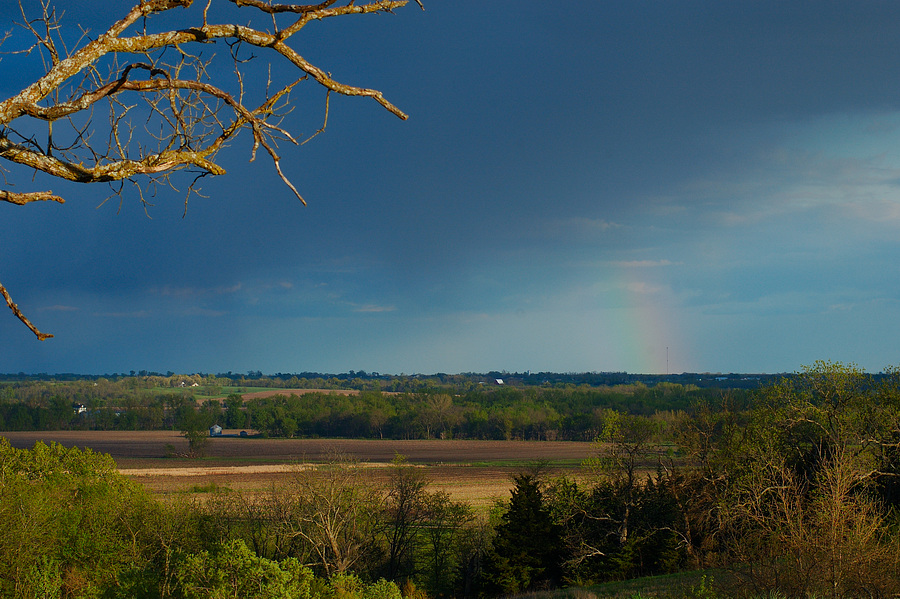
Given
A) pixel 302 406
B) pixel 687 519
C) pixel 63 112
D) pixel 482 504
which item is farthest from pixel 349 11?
pixel 302 406

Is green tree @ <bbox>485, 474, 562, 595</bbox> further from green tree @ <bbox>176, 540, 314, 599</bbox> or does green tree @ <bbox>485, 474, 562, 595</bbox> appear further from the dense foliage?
the dense foliage

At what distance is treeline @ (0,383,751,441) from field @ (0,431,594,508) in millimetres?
8151

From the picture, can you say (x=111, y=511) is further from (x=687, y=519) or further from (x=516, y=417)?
(x=516, y=417)

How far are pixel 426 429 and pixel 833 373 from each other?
123597 mm

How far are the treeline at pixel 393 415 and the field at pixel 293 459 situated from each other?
8151 millimetres

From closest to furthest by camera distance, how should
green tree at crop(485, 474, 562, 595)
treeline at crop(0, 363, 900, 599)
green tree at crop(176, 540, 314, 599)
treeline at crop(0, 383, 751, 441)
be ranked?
green tree at crop(176, 540, 314, 599) < treeline at crop(0, 363, 900, 599) < green tree at crop(485, 474, 562, 595) < treeline at crop(0, 383, 751, 441)

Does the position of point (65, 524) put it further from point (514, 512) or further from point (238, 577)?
point (514, 512)

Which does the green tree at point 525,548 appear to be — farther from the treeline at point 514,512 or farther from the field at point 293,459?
the field at point 293,459

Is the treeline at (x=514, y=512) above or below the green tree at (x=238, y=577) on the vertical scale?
below

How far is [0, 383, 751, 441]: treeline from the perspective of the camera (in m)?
140

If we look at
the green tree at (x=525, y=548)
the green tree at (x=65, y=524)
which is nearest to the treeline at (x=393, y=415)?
the green tree at (x=65, y=524)

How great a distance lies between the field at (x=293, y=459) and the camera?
70188 millimetres

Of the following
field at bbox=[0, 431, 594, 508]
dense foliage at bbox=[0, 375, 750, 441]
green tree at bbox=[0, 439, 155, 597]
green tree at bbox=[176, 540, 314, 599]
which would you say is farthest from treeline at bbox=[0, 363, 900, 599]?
dense foliage at bbox=[0, 375, 750, 441]

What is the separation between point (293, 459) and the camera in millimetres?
92000
